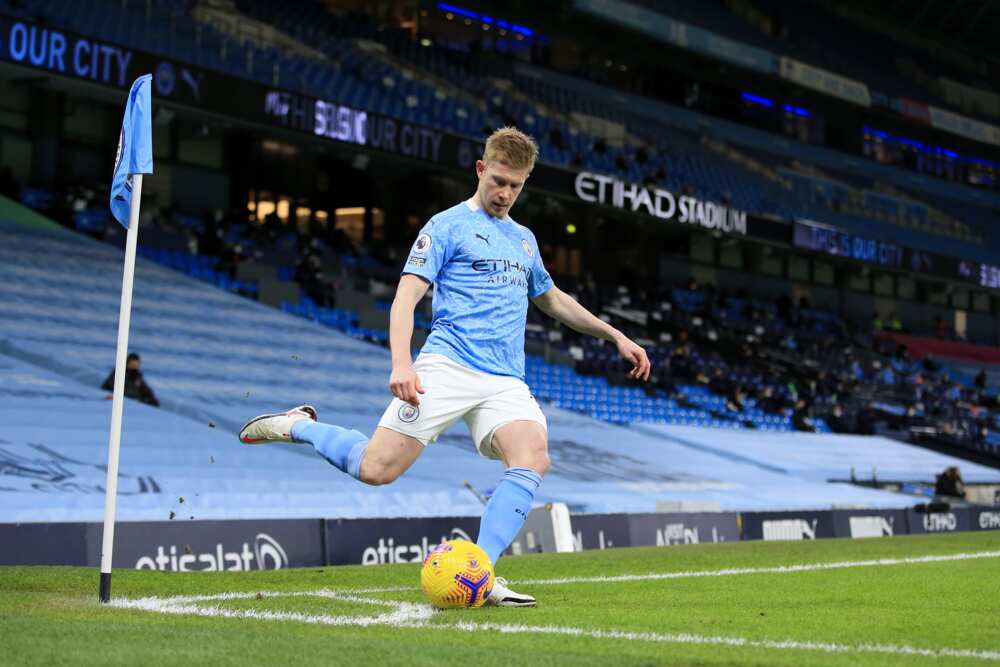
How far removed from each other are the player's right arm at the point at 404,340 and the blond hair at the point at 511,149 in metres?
0.72

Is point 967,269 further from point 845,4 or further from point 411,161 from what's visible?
point 411,161

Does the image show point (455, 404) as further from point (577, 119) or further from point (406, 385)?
point (577, 119)

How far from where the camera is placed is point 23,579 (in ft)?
24.3

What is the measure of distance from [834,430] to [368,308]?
47.2 feet

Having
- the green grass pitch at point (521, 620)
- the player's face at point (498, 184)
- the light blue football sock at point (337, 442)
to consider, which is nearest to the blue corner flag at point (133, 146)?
the light blue football sock at point (337, 442)

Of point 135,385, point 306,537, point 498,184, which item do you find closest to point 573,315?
point 498,184

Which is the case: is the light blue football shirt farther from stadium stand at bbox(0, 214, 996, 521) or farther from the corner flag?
stadium stand at bbox(0, 214, 996, 521)

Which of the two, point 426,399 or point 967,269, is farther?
point 967,269

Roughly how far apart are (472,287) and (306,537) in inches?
217

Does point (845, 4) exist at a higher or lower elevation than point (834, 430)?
higher

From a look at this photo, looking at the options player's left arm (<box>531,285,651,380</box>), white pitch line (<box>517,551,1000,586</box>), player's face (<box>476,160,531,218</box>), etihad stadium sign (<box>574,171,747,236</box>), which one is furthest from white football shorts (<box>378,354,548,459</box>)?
etihad stadium sign (<box>574,171,747,236</box>)

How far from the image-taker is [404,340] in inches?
240

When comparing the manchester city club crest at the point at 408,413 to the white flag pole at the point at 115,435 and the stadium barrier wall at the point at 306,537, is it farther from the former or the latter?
the stadium barrier wall at the point at 306,537

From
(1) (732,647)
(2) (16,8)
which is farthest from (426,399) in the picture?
(2) (16,8)
